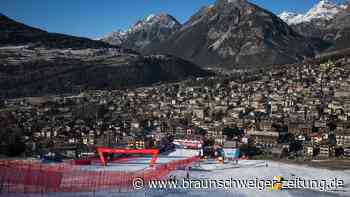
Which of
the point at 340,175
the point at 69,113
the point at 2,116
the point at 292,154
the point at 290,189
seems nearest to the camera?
the point at 290,189

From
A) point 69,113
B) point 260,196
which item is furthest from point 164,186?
point 69,113

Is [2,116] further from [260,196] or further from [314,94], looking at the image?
[260,196]

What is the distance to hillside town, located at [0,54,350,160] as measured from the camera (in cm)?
7956

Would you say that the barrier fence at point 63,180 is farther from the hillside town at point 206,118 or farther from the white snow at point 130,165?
the hillside town at point 206,118

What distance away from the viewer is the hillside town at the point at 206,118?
79.6 m

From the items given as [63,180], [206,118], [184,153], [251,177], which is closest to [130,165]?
[251,177]

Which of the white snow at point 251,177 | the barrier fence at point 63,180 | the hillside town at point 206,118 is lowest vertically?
the white snow at point 251,177

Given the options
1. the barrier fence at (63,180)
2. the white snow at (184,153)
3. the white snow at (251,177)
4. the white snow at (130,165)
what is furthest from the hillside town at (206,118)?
the barrier fence at (63,180)

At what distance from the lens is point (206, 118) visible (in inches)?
4542

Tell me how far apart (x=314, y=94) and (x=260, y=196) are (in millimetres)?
100547

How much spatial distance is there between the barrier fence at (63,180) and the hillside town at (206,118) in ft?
65.2

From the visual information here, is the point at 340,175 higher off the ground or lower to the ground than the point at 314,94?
lower

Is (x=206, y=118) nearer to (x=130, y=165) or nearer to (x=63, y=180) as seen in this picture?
(x=130, y=165)

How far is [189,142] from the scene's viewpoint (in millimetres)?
81250
